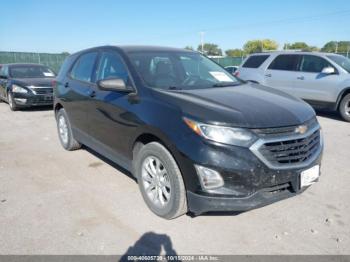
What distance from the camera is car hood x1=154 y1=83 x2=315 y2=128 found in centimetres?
280

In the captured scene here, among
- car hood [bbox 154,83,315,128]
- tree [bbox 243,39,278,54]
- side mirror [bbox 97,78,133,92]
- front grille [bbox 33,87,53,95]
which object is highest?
tree [bbox 243,39,278,54]

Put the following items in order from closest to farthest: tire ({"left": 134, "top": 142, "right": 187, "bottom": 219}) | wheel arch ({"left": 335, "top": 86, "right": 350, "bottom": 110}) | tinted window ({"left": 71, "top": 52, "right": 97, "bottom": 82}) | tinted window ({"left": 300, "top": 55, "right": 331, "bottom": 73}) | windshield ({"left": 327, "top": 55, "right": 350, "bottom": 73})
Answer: tire ({"left": 134, "top": 142, "right": 187, "bottom": 219}) → tinted window ({"left": 71, "top": 52, "right": 97, "bottom": 82}) → wheel arch ({"left": 335, "top": 86, "right": 350, "bottom": 110}) → windshield ({"left": 327, "top": 55, "right": 350, "bottom": 73}) → tinted window ({"left": 300, "top": 55, "right": 331, "bottom": 73})

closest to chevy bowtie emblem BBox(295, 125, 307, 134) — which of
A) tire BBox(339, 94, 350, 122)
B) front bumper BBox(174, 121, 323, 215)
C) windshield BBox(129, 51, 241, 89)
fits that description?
front bumper BBox(174, 121, 323, 215)

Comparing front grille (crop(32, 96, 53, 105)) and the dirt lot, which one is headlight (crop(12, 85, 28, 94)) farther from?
the dirt lot

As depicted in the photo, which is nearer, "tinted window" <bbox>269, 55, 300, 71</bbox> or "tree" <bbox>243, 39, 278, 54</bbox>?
"tinted window" <bbox>269, 55, 300, 71</bbox>

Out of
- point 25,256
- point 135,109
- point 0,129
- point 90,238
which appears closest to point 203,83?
point 135,109

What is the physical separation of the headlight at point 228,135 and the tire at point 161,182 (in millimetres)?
452

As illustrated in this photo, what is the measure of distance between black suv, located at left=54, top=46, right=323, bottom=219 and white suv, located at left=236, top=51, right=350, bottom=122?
505cm

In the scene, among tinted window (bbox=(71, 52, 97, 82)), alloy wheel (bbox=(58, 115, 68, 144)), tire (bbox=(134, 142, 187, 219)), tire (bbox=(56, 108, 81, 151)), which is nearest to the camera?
tire (bbox=(134, 142, 187, 219))

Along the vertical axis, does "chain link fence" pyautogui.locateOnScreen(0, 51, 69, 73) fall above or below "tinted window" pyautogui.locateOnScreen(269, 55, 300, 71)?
above

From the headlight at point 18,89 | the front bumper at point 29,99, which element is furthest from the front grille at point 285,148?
A: the headlight at point 18,89

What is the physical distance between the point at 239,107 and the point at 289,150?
0.59 meters

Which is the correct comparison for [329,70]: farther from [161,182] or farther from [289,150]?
[161,182]

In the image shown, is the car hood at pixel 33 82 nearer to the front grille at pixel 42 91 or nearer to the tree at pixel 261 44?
Result: the front grille at pixel 42 91
